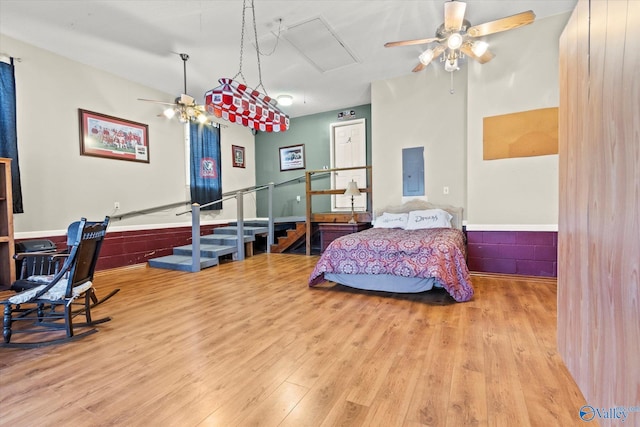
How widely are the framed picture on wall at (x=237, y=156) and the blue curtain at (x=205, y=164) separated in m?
0.56

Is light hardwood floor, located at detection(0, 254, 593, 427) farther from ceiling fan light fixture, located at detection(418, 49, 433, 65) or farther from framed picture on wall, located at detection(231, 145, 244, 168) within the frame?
framed picture on wall, located at detection(231, 145, 244, 168)

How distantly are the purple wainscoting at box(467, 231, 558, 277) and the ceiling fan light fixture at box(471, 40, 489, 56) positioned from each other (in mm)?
2239

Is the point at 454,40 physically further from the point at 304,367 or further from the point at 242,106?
the point at 304,367

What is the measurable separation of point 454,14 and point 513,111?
1.72 metres

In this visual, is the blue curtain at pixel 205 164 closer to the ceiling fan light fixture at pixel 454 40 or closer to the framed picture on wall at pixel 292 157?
the framed picture on wall at pixel 292 157

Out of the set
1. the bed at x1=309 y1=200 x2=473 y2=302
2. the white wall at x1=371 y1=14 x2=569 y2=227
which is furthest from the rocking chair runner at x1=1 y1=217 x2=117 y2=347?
the white wall at x1=371 y1=14 x2=569 y2=227

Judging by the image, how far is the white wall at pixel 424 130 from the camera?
15.1 ft

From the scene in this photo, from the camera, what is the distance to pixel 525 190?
12.3 ft

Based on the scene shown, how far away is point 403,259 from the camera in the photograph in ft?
10.2

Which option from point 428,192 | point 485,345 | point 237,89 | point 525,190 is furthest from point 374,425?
point 428,192

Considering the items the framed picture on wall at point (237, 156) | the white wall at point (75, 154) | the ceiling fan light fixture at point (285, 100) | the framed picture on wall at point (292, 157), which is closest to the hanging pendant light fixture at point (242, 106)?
the ceiling fan light fixture at point (285, 100)

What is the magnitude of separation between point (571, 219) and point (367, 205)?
14.3ft

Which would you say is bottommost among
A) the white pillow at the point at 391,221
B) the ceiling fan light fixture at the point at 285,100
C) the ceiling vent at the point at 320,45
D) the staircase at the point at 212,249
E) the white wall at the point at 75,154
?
the staircase at the point at 212,249

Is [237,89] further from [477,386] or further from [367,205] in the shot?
[367,205]
